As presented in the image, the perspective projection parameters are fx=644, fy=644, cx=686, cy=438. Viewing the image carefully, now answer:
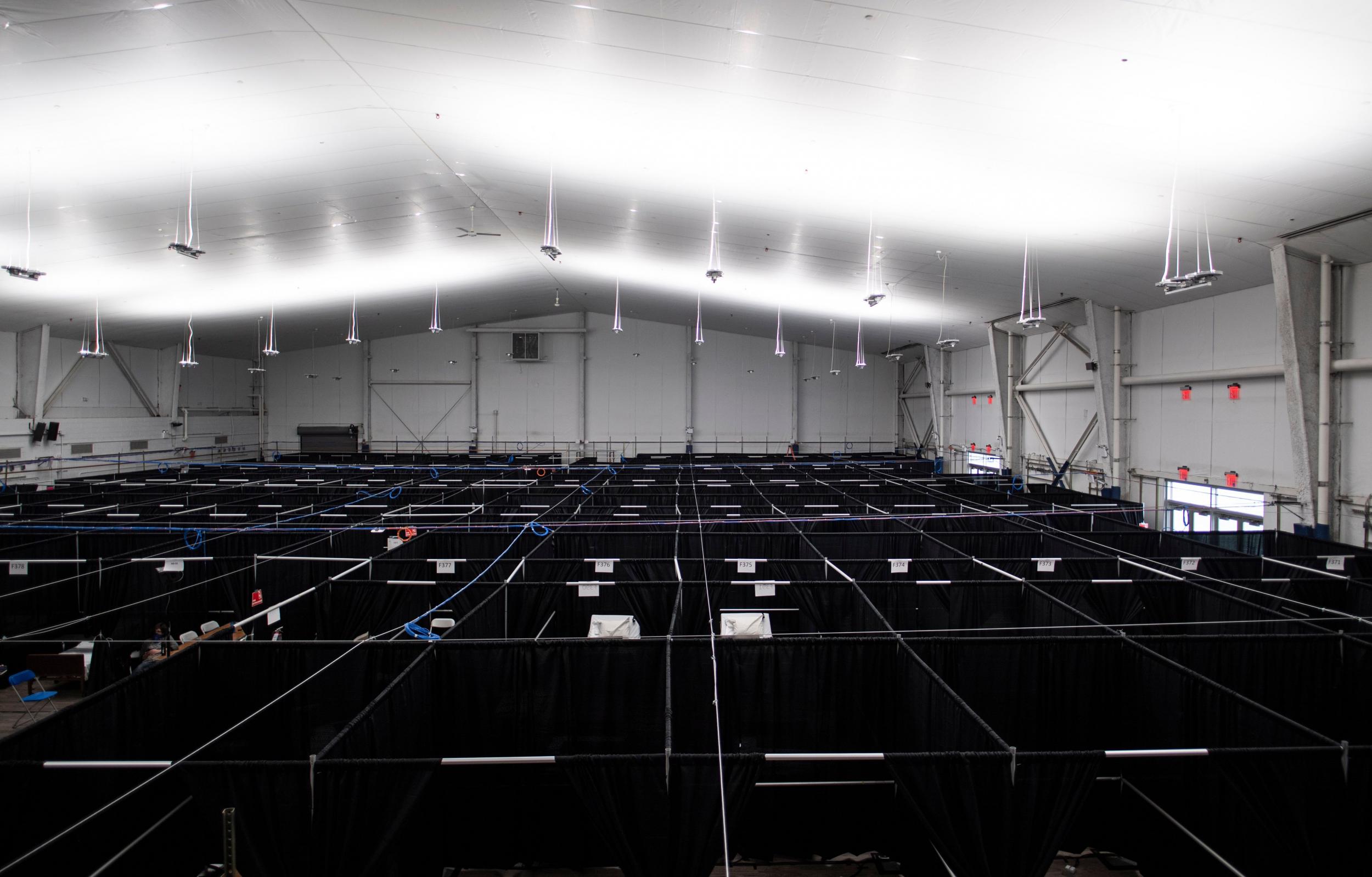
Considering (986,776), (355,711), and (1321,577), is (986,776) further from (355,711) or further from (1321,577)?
(1321,577)

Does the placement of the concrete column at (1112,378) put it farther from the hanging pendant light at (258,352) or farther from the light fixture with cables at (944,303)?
the hanging pendant light at (258,352)

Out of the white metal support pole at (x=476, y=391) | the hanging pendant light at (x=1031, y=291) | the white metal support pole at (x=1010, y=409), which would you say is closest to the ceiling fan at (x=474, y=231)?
the hanging pendant light at (x=1031, y=291)

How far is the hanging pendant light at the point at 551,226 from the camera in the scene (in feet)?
29.7

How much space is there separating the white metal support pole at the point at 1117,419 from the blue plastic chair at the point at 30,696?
18549 millimetres

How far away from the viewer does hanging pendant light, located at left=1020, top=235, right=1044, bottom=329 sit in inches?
435

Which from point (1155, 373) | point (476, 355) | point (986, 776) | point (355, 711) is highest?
point (476, 355)

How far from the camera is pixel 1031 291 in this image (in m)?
14.8

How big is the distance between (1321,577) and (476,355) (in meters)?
27.2

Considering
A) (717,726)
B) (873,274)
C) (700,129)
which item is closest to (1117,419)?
(873,274)

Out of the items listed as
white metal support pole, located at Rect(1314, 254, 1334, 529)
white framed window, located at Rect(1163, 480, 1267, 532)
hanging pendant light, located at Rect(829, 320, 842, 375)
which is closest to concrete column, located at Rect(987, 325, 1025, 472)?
hanging pendant light, located at Rect(829, 320, 842, 375)

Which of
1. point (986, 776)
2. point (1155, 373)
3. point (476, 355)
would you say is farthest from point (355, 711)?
point (476, 355)

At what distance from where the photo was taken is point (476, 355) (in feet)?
92.9

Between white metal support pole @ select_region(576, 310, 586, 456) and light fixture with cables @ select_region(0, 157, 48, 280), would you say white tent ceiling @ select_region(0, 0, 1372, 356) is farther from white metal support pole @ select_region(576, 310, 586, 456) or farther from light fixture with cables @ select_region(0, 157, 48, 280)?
white metal support pole @ select_region(576, 310, 586, 456)

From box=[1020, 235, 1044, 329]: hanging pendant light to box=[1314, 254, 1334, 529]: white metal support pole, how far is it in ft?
12.4
